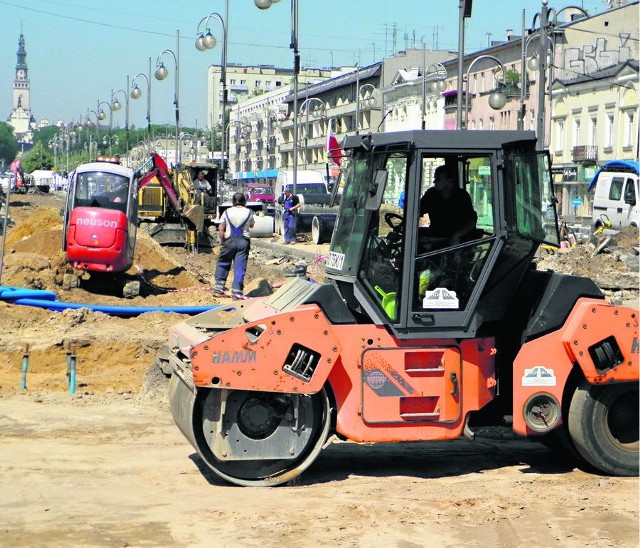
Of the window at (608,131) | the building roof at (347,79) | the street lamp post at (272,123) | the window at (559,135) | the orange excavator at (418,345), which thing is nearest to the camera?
the orange excavator at (418,345)

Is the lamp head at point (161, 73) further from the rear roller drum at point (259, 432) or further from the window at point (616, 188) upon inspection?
the rear roller drum at point (259, 432)

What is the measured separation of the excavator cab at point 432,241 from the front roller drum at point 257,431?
90 cm

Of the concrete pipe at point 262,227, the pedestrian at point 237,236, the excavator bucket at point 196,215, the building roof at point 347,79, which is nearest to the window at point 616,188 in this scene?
the excavator bucket at point 196,215

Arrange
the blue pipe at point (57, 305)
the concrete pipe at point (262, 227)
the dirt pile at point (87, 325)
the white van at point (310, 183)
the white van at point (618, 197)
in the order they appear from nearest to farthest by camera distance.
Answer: the dirt pile at point (87, 325), the blue pipe at point (57, 305), the white van at point (618, 197), the concrete pipe at point (262, 227), the white van at point (310, 183)

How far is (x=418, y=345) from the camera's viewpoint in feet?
26.5

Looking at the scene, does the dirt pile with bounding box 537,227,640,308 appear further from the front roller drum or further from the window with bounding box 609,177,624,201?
the front roller drum

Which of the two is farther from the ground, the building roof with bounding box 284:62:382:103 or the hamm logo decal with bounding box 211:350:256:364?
the building roof with bounding box 284:62:382:103

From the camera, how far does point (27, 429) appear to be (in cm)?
970

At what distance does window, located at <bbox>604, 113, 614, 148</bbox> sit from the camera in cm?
5416

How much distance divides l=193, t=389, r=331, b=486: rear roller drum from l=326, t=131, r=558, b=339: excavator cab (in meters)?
0.89

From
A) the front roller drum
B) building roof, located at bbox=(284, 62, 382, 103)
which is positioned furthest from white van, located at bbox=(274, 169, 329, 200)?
building roof, located at bbox=(284, 62, 382, 103)

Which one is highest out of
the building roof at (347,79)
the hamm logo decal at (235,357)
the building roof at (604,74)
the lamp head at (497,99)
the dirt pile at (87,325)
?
the building roof at (347,79)

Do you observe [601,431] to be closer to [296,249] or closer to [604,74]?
[296,249]

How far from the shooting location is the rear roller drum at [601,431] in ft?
27.3
